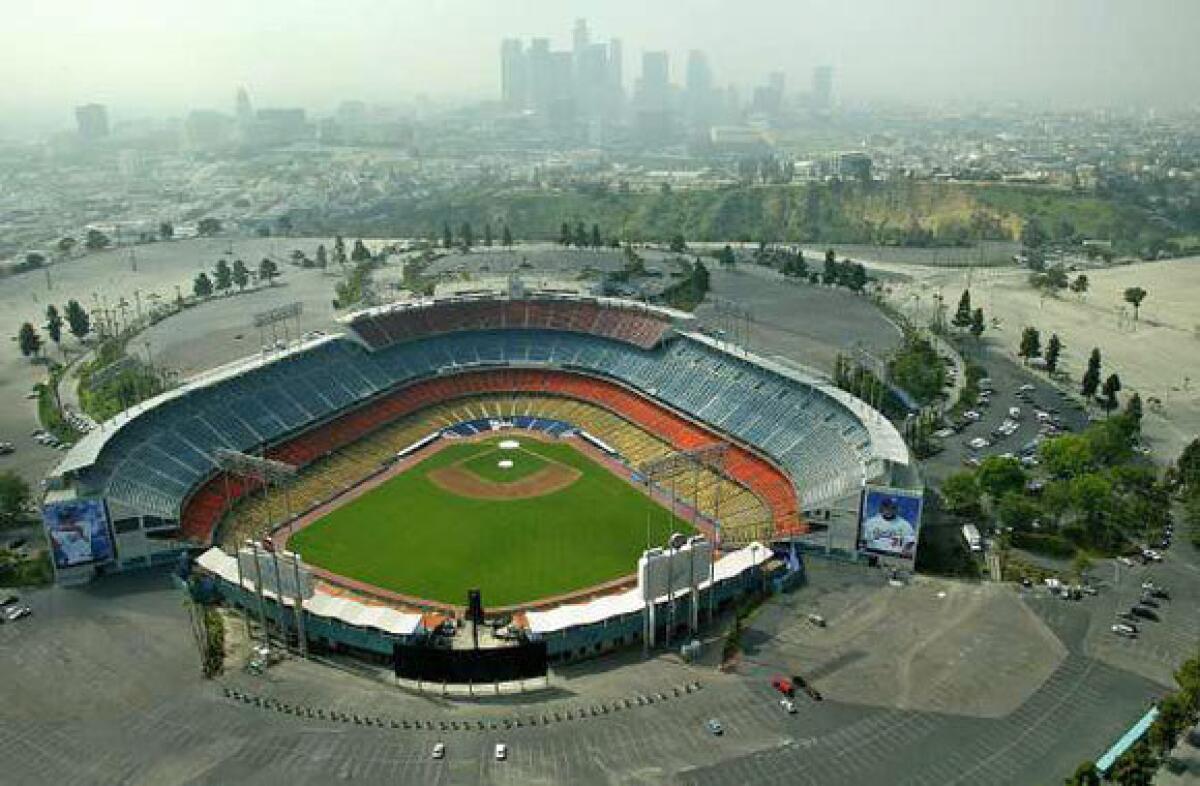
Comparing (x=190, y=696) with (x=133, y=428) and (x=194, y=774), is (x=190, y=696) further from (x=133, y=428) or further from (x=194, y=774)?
(x=133, y=428)

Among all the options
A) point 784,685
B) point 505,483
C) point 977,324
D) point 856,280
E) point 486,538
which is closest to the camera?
point 784,685

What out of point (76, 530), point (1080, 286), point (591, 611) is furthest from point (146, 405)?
point (1080, 286)

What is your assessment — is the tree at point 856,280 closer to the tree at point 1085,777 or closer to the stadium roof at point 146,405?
the stadium roof at point 146,405

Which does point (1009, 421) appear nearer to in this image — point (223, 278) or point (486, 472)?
point (486, 472)

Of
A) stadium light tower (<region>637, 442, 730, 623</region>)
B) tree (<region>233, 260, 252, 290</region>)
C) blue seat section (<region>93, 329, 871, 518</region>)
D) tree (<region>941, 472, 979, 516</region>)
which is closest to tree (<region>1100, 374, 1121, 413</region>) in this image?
tree (<region>941, 472, 979, 516</region>)

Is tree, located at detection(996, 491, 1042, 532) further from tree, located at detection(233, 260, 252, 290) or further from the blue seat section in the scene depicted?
tree, located at detection(233, 260, 252, 290)

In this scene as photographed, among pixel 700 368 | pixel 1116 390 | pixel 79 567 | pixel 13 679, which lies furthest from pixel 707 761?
pixel 1116 390
